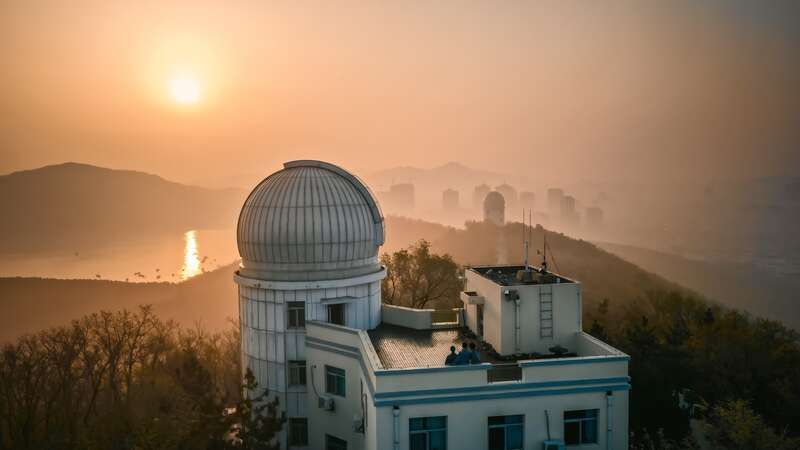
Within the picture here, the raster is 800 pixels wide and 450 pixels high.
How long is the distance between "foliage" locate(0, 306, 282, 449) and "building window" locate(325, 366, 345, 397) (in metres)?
2.40

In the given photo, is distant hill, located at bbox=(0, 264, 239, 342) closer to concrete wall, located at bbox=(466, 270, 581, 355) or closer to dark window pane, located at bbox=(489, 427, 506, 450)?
concrete wall, located at bbox=(466, 270, 581, 355)

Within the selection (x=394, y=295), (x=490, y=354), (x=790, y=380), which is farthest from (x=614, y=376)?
(x=394, y=295)

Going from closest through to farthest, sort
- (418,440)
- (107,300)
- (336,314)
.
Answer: (418,440) < (336,314) < (107,300)

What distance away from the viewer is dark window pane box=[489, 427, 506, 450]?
18688 millimetres

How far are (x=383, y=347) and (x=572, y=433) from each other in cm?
772

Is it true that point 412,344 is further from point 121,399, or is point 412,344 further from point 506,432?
point 121,399

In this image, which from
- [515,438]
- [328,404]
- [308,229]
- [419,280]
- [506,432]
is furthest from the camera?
[419,280]

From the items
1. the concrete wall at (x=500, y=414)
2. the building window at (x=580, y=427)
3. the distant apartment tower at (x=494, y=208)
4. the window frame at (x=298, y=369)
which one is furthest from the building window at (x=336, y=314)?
the distant apartment tower at (x=494, y=208)

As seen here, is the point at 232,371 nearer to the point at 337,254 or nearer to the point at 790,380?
the point at 337,254

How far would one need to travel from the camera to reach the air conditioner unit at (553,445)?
→ 61.4 feet

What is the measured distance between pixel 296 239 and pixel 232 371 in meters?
23.5

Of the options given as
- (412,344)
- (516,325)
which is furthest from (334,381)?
(516,325)

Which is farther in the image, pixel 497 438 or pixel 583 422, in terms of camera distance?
pixel 583 422

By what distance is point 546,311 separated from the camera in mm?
21781
